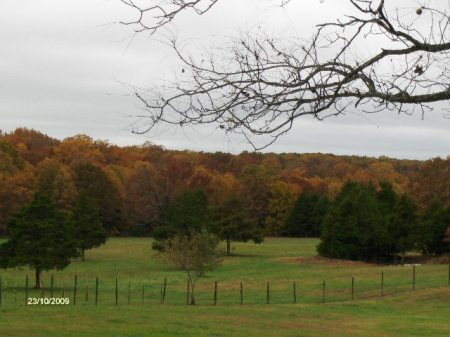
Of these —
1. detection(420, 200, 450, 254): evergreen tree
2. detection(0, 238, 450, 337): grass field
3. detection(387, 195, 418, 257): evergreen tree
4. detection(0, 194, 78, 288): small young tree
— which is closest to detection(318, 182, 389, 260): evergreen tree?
detection(387, 195, 418, 257): evergreen tree

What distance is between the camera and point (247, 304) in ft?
120

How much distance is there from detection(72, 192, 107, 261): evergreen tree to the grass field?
196 centimetres

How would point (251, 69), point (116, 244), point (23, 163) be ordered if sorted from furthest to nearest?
point (23, 163) → point (116, 244) → point (251, 69)

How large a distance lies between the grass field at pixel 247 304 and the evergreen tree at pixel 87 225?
6.45 ft

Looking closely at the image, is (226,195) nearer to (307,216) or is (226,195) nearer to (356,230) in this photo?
(307,216)

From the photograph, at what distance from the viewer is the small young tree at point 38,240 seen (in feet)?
146

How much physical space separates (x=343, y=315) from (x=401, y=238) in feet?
109

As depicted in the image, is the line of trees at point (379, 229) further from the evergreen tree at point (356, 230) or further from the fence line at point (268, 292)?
the fence line at point (268, 292)

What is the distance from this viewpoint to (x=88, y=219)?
71.0m

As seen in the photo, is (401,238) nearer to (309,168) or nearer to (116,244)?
(116,244)

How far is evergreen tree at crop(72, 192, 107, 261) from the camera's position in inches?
2758

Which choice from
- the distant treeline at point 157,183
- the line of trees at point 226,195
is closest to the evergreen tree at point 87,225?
the line of trees at point 226,195

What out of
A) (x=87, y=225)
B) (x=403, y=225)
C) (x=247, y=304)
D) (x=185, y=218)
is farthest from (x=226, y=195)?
(x=247, y=304)

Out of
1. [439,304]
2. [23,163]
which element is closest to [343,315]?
[439,304]
